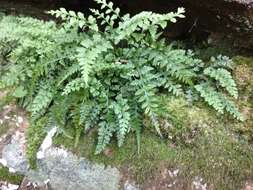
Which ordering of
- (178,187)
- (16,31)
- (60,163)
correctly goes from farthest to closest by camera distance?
(16,31) < (60,163) < (178,187)

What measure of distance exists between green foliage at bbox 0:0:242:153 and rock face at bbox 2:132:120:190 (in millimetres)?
274

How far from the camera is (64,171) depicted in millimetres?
4762

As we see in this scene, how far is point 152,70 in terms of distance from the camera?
16.2ft

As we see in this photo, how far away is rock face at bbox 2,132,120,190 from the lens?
4633 mm

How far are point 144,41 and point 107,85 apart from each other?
26.0 inches

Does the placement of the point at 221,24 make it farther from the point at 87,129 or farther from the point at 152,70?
the point at 87,129

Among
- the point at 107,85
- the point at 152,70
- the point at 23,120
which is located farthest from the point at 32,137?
the point at 152,70

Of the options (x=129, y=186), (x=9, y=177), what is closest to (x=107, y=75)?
(x=129, y=186)

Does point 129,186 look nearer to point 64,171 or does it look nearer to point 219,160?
point 64,171

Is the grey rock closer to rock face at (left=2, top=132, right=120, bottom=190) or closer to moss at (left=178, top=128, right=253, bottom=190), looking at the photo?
rock face at (left=2, top=132, right=120, bottom=190)

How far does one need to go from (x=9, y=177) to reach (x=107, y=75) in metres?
1.60

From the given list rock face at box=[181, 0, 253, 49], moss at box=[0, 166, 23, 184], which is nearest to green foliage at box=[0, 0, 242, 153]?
rock face at box=[181, 0, 253, 49]

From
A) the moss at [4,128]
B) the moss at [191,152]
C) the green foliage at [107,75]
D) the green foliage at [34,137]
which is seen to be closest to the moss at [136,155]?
the moss at [191,152]

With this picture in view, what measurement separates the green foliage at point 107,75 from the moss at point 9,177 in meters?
0.72
